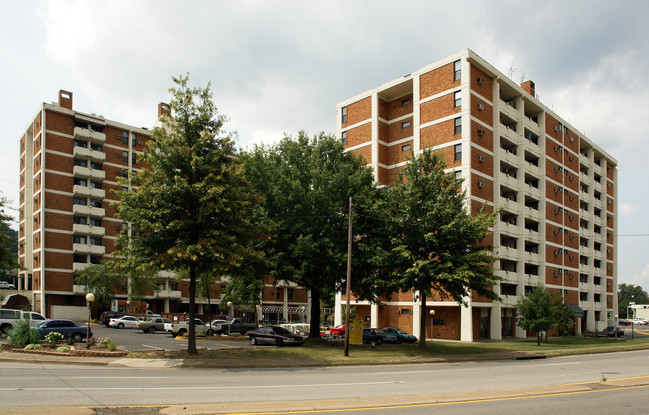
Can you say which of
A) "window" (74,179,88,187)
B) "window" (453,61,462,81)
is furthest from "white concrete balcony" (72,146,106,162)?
"window" (453,61,462,81)

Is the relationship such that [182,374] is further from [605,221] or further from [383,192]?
[605,221]

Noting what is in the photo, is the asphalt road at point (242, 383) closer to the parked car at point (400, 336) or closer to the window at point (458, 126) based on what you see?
the parked car at point (400, 336)

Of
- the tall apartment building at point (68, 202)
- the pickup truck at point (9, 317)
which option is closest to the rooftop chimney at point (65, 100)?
the tall apartment building at point (68, 202)

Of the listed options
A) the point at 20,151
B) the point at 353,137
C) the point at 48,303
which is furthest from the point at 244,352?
the point at 20,151

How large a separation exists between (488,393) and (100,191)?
66715mm

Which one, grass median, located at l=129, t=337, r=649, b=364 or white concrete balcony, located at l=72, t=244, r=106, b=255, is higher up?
white concrete balcony, located at l=72, t=244, r=106, b=255

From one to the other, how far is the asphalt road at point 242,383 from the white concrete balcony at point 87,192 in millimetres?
53220

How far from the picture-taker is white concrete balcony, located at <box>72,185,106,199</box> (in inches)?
2672

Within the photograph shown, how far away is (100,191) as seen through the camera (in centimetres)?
6988

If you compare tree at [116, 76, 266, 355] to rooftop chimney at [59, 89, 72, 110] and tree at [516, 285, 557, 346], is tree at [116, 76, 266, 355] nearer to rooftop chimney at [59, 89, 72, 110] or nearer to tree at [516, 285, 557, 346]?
tree at [516, 285, 557, 346]

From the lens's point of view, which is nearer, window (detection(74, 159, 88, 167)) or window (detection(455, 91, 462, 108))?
window (detection(455, 91, 462, 108))

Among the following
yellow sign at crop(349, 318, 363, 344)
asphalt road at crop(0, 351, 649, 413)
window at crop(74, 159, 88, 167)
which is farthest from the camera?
window at crop(74, 159, 88, 167)

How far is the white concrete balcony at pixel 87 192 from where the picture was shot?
67.9 m

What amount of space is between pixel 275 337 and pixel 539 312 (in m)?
23.8
